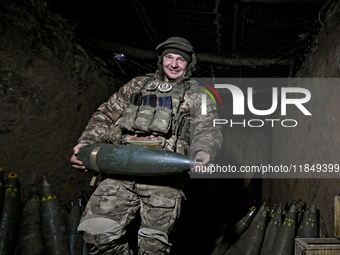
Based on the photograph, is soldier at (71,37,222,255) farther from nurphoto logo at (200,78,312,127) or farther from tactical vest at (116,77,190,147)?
nurphoto logo at (200,78,312,127)

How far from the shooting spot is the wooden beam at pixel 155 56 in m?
2.75

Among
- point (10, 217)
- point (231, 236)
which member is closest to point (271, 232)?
point (231, 236)

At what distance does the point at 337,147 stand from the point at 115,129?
1555 mm

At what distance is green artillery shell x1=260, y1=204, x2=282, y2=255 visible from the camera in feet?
6.55

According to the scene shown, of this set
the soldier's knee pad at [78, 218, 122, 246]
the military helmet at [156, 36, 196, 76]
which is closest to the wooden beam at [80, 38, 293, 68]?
the military helmet at [156, 36, 196, 76]

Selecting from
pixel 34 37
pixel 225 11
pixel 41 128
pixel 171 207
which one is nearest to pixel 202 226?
pixel 171 207

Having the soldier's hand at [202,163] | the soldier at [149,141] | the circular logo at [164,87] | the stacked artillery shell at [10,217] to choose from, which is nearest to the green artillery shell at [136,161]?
the soldier's hand at [202,163]

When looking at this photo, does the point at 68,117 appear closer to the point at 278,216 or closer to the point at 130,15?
the point at 130,15

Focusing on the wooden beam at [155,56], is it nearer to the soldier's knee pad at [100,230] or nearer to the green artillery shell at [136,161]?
the green artillery shell at [136,161]

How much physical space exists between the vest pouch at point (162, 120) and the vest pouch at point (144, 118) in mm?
35

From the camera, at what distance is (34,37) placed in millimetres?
2090

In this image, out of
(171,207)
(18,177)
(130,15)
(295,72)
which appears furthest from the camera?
(295,72)

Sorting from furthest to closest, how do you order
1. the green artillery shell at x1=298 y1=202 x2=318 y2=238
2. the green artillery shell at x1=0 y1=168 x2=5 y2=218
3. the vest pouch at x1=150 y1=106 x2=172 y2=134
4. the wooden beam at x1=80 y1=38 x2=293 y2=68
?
the wooden beam at x1=80 y1=38 x2=293 y2=68, the green artillery shell at x1=0 y1=168 x2=5 y2=218, the green artillery shell at x1=298 y1=202 x2=318 y2=238, the vest pouch at x1=150 y1=106 x2=172 y2=134

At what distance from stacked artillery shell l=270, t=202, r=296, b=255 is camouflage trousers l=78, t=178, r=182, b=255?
0.93m
